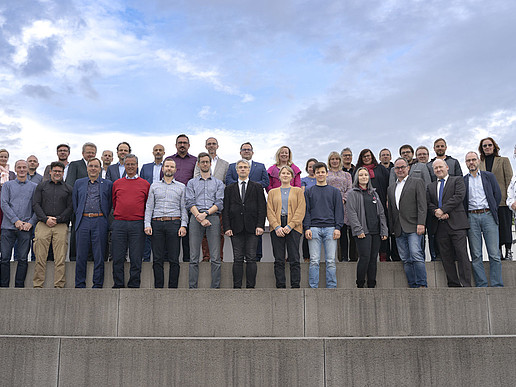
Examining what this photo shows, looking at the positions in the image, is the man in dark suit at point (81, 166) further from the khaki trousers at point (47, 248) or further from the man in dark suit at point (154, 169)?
the khaki trousers at point (47, 248)

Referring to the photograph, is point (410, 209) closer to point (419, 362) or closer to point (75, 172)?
point (419, 362)

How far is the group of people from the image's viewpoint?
6.93m

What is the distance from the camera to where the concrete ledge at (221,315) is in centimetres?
620

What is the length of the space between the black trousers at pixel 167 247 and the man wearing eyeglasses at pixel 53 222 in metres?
1.49

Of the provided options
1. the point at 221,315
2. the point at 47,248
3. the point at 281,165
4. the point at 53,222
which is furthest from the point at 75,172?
the point at 221,315

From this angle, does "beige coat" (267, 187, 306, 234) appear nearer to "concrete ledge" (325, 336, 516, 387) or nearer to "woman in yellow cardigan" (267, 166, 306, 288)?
"woman in yellow cardigan" (267, 166, 306, 288)

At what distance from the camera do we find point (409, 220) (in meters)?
7.16

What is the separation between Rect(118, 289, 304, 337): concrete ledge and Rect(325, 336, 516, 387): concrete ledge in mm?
1117

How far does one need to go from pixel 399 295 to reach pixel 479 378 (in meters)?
1.38

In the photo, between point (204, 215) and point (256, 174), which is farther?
point (256, 174)

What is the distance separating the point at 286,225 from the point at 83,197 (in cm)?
327

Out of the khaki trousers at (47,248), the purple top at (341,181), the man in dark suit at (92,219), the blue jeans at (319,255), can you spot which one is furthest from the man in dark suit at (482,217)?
the khaki trousers at (47,248)

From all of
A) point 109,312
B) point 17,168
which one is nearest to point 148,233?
point 109,312

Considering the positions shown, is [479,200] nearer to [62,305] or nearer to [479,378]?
[479,378]
